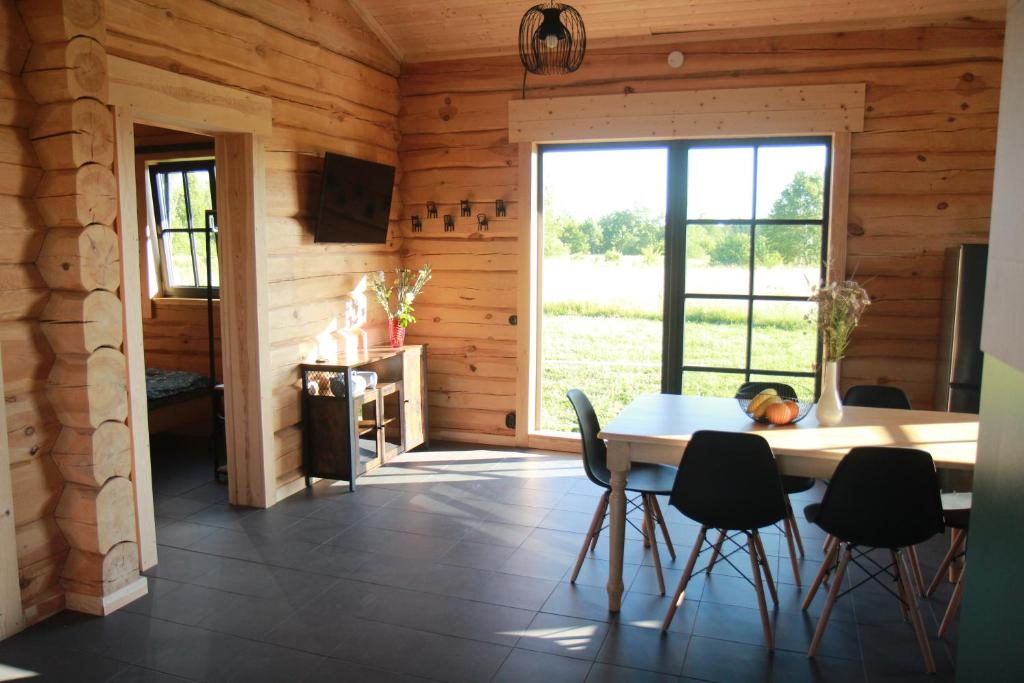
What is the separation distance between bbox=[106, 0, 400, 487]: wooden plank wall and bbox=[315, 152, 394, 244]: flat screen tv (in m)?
0.11

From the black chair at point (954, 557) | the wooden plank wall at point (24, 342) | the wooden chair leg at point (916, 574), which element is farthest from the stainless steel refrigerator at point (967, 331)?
the wooden plank wall at point (24, 342)

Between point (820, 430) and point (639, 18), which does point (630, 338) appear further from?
point (820, 430)

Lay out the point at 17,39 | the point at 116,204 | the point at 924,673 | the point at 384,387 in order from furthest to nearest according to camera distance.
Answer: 1. the point at 384,387
2. the point at 116,204
3. the point at 17,39
4. the point at 924,673

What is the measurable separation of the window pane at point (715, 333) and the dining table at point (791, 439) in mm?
1782

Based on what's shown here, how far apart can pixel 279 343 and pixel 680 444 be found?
2.70 meters

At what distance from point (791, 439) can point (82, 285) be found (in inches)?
120

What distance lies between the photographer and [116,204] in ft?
11.1

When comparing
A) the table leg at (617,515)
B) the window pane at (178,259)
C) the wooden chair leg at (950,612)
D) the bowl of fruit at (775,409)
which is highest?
the window pane at (178,259)

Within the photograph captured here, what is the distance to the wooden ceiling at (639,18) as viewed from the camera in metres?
4.87

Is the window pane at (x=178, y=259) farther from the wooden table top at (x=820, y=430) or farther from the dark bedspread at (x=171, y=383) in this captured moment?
the wooden table top at (x=820, y=430)

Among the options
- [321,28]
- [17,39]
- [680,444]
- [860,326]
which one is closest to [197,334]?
[321,28]

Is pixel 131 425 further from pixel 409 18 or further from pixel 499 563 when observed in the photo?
pixel 409 18

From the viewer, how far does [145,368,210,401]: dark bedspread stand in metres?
5.48

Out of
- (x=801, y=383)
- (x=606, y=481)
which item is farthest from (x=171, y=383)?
(x=801, y=383)
